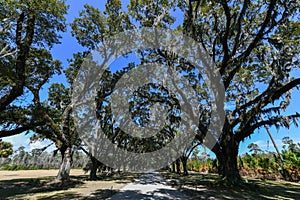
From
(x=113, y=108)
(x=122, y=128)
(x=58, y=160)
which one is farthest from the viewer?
(x=58, y=160)

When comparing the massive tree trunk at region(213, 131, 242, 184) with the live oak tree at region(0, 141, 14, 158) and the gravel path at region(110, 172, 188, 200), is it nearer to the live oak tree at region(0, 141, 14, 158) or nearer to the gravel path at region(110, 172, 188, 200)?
the gravel path at region(110, 172, 188, 200)

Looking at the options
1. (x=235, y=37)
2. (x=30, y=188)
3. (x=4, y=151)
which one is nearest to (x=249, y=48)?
(x=235, y=37)

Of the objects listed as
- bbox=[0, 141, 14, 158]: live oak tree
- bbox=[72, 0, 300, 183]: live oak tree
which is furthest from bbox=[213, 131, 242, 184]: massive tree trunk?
bbox=[0, 141, 14, 158]: live oak tree

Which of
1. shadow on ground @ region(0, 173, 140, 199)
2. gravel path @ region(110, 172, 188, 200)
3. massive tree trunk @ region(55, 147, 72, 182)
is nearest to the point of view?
gravel path @ region(110, 172, 188, 200)

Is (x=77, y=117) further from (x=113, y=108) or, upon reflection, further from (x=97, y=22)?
(x=97, y=22)

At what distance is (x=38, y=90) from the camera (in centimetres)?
1352

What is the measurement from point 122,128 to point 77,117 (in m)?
7.44

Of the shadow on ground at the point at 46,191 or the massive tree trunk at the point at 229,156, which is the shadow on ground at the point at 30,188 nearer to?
the shadow on ground at the point at 46,191

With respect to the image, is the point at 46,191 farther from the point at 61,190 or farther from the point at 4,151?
the point at 4,151

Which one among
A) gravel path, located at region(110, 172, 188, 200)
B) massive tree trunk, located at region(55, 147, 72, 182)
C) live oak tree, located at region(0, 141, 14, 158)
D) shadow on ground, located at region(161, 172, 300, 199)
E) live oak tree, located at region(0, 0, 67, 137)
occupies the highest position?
live oak tree, located at region(0, 0, 67, 137)

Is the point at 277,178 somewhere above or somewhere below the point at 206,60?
below

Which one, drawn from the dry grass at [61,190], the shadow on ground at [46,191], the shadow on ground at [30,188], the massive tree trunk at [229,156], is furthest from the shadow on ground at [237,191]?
the shadow on ground at [30,188]

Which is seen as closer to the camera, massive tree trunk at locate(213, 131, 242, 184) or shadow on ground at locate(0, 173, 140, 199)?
shadow on ground at locate(0, 173, 140, 199)

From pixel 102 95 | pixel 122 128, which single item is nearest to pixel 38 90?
pixel 102 95
